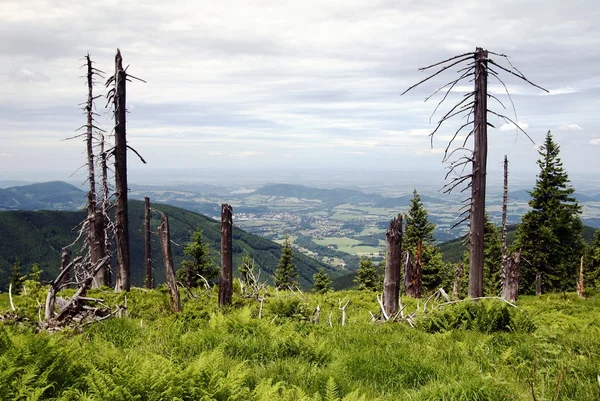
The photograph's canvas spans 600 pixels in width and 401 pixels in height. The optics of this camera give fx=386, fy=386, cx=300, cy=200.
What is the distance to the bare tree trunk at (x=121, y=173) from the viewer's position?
52.8 ft

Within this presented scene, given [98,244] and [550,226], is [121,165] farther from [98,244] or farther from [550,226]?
[550,226]

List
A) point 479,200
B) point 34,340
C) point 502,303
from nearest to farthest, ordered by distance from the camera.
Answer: point 34,340
point 502,303
point 479,200

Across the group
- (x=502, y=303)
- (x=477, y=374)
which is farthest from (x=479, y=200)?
(x=477, y=374)

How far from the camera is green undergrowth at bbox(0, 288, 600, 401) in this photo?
393cm

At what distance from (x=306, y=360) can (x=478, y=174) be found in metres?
8.94

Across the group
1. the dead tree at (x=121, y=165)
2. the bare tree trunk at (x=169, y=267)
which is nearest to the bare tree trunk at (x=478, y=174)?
the bare tree trunk at (x=169, y=267)

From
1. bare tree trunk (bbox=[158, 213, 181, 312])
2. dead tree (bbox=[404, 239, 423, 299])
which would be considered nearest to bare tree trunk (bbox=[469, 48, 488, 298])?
dead tree (bbox=[404, 239, 423, 299])

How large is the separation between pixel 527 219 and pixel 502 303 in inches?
1254

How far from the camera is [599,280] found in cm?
3791

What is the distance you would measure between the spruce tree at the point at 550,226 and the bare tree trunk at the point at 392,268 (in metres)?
28.9

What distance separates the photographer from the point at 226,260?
13.1m

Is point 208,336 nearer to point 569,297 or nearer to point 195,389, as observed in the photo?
point 195,389

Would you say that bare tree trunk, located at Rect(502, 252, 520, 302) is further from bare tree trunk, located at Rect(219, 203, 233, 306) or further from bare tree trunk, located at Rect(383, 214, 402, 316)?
bare tree trunk, located at Rect(219, 203, 233, 306)

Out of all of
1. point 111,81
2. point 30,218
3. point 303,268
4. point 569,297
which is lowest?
point 303,268
